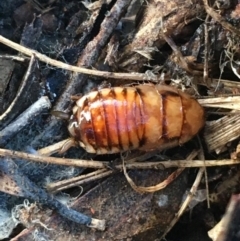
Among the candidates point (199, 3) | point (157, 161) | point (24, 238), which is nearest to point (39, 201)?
point (24, 238)

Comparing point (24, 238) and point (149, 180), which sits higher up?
point (149, 180)

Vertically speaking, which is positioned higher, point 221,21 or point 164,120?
point 221,21

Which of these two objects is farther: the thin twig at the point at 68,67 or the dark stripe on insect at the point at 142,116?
the thin twig at the point at 68,67

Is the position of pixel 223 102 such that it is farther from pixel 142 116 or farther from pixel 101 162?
pixel 101 162

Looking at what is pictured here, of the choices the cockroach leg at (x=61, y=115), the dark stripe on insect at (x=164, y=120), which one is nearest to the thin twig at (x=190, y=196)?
the dark stripe on insect at (x=164, y=120)

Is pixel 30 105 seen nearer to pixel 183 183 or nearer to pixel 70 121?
pixel 70 121

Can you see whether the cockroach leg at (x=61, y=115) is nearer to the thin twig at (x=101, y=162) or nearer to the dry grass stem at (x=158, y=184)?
the thin twig at (x=101, y=162)

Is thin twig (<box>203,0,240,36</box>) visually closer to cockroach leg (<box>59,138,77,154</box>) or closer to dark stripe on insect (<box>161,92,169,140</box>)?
dark stripe on insect (<box>161,92,169,140</box>)

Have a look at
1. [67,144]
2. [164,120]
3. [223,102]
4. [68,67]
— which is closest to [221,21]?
[223,102]
